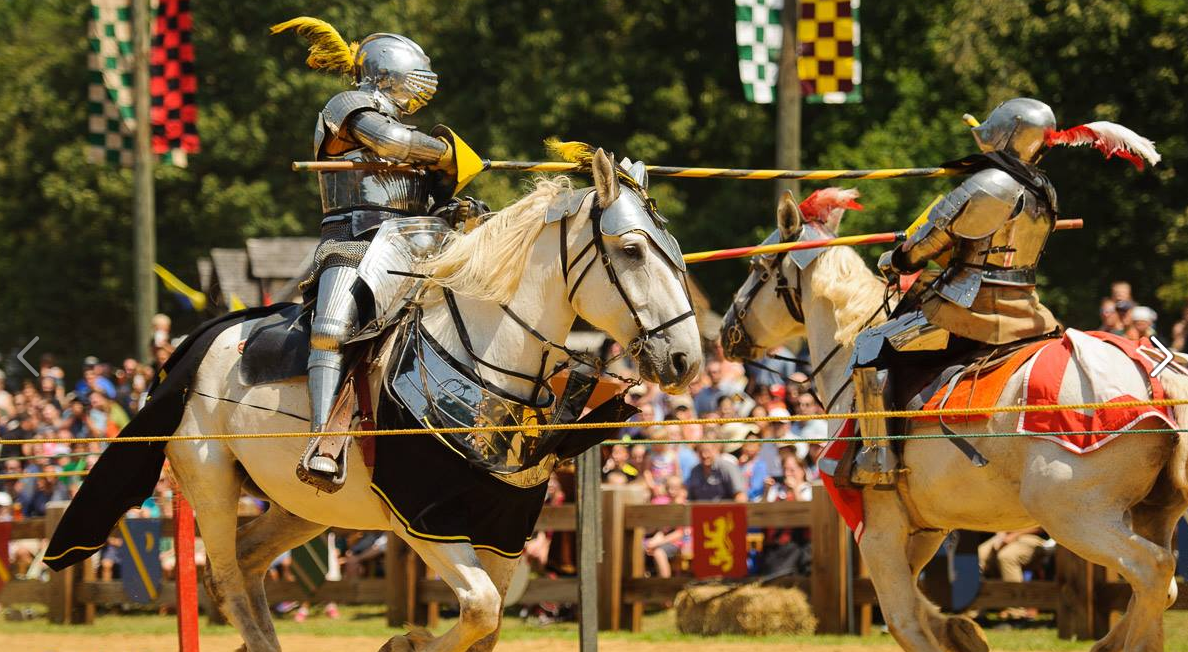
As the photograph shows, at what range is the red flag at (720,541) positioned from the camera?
10.1 m

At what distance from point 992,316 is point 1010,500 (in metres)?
0.76

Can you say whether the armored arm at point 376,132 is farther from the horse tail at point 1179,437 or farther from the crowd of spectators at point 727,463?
the crowd of spectators at point 727,463

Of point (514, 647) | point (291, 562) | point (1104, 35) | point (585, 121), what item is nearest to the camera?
point (514, 647)

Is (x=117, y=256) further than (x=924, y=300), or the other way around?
(x=117, y=256)

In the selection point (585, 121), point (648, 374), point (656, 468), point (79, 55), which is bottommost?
point (656, 468)

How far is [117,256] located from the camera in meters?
31.2

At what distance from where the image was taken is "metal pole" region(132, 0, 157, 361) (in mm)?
16797

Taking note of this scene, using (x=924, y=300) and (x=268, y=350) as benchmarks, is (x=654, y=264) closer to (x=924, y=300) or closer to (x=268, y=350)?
(x=924, y=300)

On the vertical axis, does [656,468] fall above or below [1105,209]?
below

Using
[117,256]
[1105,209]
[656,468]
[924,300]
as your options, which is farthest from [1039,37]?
[117,256]

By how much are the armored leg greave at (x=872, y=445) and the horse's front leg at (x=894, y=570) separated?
118 mm

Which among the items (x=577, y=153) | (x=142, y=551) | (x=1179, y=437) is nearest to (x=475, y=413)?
(x=577, y=153)

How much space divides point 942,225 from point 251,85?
2634 centimetres

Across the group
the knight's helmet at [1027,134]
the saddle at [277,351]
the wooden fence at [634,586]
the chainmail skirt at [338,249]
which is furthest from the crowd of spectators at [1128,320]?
the saddle at [277,351]
